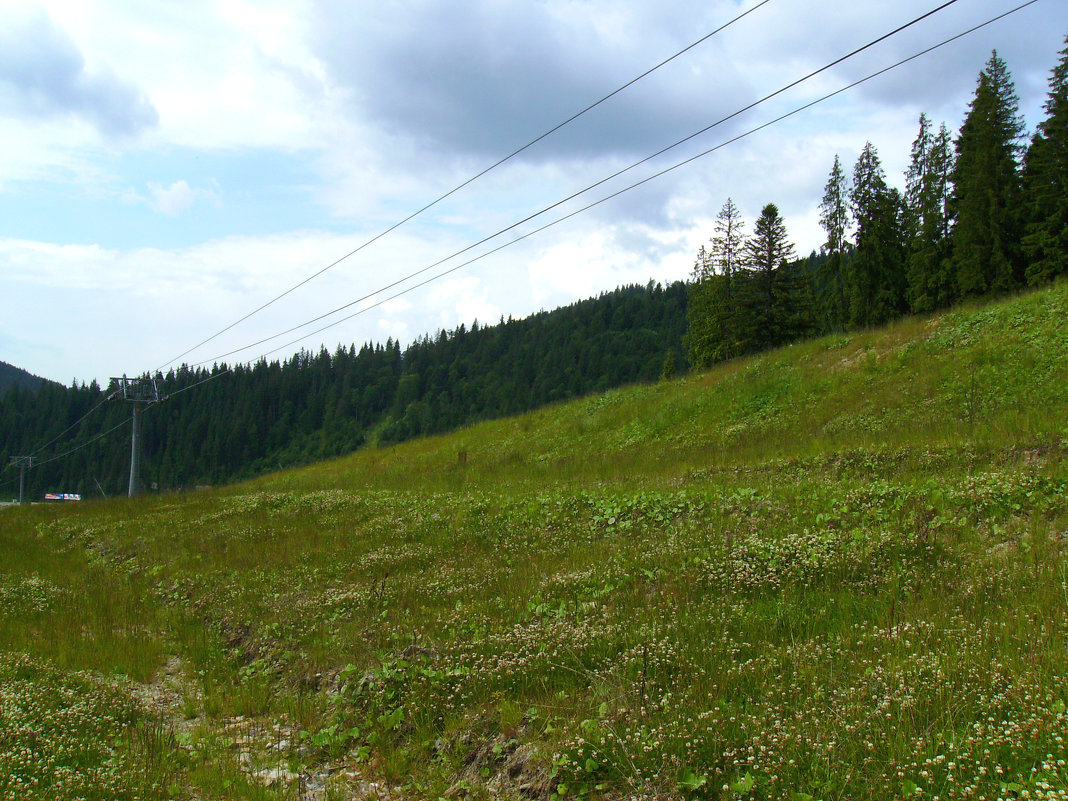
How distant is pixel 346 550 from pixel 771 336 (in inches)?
1587

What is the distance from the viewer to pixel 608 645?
5480 millimetres

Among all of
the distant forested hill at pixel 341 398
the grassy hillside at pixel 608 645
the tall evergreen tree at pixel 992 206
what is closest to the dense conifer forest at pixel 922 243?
the tall evergreen tree at pixel 992 206

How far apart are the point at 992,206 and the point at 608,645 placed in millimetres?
42723

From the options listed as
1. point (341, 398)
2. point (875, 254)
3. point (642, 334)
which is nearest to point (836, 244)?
point (875, 254)

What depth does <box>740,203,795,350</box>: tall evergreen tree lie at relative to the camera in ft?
147

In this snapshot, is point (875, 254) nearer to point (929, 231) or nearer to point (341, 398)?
point (929, 231)

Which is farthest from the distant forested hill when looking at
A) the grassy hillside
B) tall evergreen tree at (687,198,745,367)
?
the grassy hillside

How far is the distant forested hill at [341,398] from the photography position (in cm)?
15038

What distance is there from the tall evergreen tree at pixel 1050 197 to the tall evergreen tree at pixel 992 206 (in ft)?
2.95

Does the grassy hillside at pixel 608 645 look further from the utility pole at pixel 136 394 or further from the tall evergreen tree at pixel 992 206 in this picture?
the utility pole at pixel 136 394

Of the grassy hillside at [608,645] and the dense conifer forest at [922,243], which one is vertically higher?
the dense conifer forest at [922,243]

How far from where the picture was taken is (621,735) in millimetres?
4230

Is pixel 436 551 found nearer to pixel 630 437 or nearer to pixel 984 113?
pixel 630 437

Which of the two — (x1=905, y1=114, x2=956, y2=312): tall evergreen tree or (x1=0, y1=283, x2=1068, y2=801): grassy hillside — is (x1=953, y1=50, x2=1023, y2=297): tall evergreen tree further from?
(x1=0, y1=283, x2=1068, y2=801): grassy hillside
